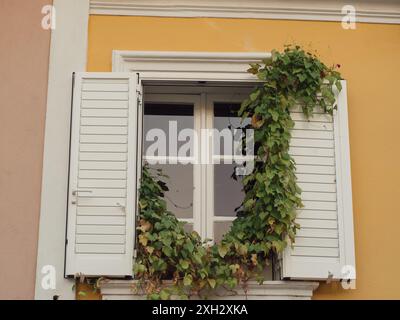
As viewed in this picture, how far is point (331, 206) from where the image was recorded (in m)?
6.79

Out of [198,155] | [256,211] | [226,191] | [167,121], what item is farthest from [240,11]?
[256,211]

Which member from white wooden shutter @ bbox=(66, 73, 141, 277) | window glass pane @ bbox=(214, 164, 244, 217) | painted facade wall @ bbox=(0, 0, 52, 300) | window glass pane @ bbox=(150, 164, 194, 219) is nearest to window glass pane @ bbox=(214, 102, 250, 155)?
window glass pane @ bbox=(214, 164, 244, 217)

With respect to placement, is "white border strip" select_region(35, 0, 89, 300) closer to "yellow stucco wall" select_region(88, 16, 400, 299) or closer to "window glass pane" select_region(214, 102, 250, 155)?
"yellow stucco wall" select_region(88, 16, 400, 299)

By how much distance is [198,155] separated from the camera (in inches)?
284

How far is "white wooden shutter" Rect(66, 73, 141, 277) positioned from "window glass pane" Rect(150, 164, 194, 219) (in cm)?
33

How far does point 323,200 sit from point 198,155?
0.95 m

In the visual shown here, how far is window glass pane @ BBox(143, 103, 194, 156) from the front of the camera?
7262mm

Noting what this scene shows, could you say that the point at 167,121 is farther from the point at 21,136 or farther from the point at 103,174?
the point at 21,136

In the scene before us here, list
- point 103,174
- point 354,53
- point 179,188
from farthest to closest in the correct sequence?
point 354,53 → point 179,188 → point 103,174

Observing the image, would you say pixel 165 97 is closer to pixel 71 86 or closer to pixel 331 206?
pixel 71 86

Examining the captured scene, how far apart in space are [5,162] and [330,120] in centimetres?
214
